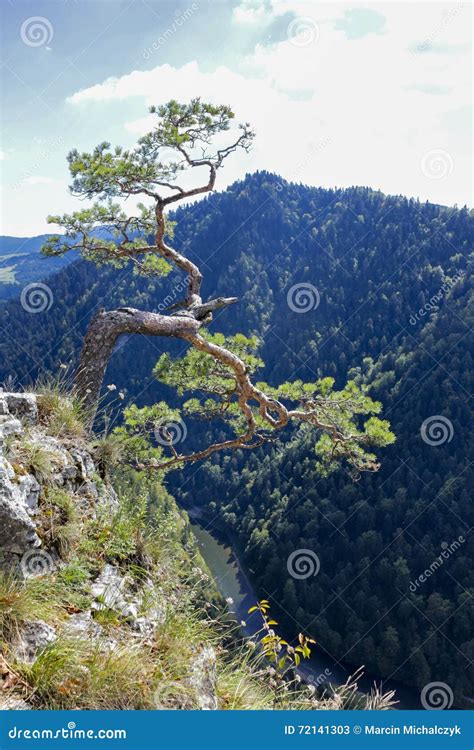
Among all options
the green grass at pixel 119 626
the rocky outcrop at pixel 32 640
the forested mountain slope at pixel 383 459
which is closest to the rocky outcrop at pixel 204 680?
the green grass at pixel 119 626

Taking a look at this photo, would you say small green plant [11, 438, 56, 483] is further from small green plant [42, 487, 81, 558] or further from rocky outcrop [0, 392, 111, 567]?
small green plant [42, 487, 81, 558]

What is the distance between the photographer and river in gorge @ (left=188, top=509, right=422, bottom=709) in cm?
7781

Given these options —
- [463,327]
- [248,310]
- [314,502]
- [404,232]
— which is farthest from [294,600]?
[404,232]

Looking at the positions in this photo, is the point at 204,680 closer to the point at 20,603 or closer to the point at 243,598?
the point at 20,603

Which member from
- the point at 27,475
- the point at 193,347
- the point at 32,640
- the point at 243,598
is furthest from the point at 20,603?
the point at 243,598

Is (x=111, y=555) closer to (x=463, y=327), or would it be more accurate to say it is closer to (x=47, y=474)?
(x=47, y=474)

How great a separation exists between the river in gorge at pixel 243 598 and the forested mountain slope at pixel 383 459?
2.66m

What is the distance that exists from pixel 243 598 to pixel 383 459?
129 ft

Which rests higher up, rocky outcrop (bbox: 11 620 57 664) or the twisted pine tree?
the twisted pine tree

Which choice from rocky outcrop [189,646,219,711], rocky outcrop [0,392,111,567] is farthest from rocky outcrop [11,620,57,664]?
rocky outcrop [189,646,219,711]

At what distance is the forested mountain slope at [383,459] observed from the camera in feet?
271

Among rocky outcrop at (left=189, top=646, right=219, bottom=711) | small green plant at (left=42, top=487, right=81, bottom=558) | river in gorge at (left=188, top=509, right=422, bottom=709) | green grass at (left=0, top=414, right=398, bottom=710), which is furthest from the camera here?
river in gorge at (left=188, top=509, right=422, bottom=709)

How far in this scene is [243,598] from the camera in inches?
3720

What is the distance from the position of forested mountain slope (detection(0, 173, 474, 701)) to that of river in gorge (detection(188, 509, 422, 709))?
2662mm
